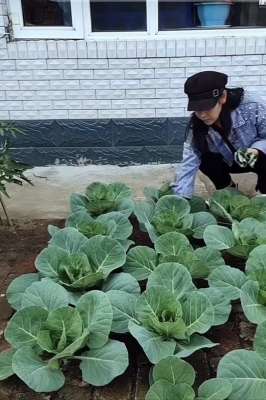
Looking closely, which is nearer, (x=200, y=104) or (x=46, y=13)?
(x=200, y=104)

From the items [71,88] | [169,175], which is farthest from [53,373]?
[71,88]

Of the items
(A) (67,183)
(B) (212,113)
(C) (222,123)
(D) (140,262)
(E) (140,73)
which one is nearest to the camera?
(D) (140,262)

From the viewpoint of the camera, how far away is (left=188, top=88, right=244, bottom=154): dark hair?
3.14 m

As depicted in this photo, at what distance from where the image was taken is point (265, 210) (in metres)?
3.10

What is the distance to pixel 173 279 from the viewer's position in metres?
2.35

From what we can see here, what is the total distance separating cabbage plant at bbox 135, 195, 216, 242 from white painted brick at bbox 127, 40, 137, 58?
1.70 m

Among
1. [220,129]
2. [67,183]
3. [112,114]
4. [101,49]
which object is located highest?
[101,49]

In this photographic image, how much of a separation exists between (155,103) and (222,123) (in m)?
1.53

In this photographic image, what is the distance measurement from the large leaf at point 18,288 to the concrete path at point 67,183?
1.19 meters

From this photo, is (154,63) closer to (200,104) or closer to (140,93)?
(140,93)

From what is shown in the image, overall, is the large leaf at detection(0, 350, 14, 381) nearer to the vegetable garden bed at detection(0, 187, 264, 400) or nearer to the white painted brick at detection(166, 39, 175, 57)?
the vegetable garden bed at detection(0, 187, 264, 400)

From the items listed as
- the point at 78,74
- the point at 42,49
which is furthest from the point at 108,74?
the point at 42,49

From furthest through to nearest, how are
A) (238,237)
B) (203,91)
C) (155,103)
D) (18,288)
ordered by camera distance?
(155,103)
(203,91)
(238,237)
(18,288)

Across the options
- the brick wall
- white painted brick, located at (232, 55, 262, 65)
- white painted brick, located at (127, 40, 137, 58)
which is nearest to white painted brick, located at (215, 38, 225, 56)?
the brick wall
